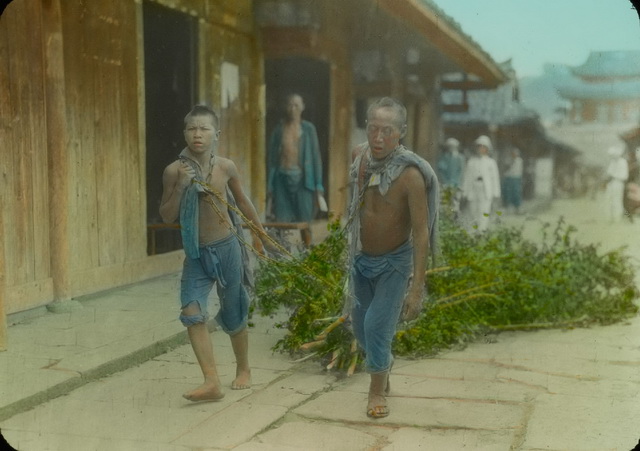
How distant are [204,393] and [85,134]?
8.55ft

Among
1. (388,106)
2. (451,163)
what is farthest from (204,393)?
(451,163)

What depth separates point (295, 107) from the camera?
15.9ft

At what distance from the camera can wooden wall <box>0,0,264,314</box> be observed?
5.09 m

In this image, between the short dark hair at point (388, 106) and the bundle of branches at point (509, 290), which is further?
the bundle of branches at point (509, 290)

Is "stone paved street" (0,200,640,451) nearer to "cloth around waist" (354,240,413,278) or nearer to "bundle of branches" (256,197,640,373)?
"bundle of branches" (256,197,640,373)

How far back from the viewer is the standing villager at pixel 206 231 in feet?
12.0

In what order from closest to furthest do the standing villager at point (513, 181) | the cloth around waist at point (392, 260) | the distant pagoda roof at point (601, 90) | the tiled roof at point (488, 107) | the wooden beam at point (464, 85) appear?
the cloth around waist at point (392, 260)
the distant pagoda roof at point (601, 90)
the wooden beam at point (464, 85)
the standing villager at point (513, 181)
the tiled roof at point (488, 107)

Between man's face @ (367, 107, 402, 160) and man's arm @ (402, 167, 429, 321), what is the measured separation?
0.15m

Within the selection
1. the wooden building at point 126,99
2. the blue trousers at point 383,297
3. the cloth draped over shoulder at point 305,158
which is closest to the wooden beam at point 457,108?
the wooden building at point 126,99

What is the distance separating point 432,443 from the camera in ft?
11.6

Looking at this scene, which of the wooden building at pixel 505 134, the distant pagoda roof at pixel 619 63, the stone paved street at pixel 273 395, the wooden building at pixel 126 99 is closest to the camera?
the stone paved street at pixel 273 395

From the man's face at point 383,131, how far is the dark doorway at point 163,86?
1284 mm

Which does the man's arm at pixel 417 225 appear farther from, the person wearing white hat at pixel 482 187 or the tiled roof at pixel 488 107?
the tiled roof at pixel 488 107

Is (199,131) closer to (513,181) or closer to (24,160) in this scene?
(24,160)
